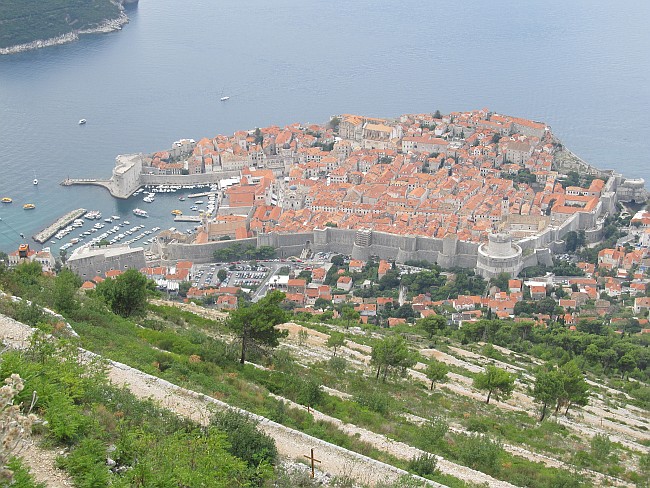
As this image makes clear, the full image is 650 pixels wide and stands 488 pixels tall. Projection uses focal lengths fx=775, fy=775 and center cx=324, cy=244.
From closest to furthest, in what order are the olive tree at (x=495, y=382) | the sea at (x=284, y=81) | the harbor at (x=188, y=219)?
the olive tree at (x=495, y=382) → the harbor at (x=188, y=219) → the sea at (x=284, y=81)

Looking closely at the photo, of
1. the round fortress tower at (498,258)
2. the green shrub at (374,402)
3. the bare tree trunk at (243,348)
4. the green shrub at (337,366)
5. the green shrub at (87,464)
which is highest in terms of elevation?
the green shrub at (87,464)

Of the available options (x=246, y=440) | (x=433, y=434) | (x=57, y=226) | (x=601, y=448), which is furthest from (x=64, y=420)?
(x=57, y=226)

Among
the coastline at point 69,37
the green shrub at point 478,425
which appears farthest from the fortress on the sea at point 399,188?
the coastline at point 69,37

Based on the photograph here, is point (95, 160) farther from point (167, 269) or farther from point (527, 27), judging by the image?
point (527, 27)

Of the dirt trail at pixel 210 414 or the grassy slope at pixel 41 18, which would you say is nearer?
the dirt trail at pixel 210 414

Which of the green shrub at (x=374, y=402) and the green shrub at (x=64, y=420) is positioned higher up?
the green shrub at (x=64, y=420)

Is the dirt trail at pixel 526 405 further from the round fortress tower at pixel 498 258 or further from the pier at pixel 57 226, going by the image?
the pier at pixel 57 226

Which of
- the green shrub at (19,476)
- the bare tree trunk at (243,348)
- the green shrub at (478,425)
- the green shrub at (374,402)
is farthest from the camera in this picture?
the bare tree trunk at (243,348)
